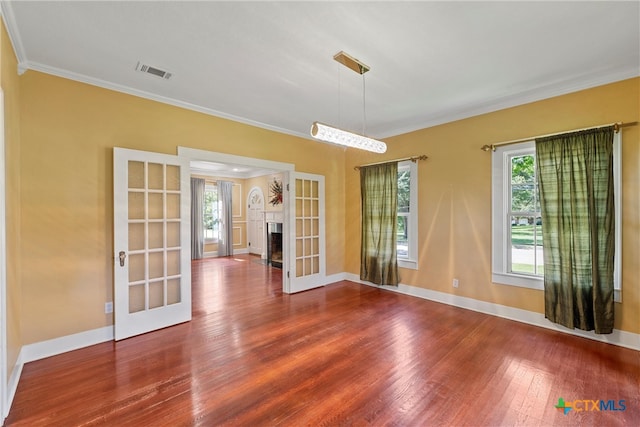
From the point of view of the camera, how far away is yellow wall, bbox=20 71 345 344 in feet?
8.41

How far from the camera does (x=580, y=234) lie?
292 centimetres

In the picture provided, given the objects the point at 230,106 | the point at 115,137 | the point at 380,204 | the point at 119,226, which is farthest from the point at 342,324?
the point at 115,137

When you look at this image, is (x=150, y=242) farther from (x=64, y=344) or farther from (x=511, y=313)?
(x=511, y=313)

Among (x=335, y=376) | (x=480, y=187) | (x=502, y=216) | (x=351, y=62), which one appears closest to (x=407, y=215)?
(x=480, y=187)

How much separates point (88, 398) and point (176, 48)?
9.28ft

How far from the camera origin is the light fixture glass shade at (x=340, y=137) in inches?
92.4

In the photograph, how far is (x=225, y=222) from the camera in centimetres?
878

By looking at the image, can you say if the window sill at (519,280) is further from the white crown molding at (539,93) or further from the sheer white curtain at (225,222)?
the sheer white curtain at (225,222)

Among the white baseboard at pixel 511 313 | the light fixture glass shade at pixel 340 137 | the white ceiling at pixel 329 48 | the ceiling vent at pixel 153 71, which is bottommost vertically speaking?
the white baseboard at pixel 511 313

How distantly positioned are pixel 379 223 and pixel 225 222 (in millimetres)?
5672

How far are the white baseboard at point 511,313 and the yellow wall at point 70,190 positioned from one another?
408 centimetres

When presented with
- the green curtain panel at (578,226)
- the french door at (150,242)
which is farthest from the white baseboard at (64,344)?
the green curtain panel at (578,226)

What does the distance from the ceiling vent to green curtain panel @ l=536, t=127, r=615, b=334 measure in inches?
165

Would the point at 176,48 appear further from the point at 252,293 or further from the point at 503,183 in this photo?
the point at 503,183
